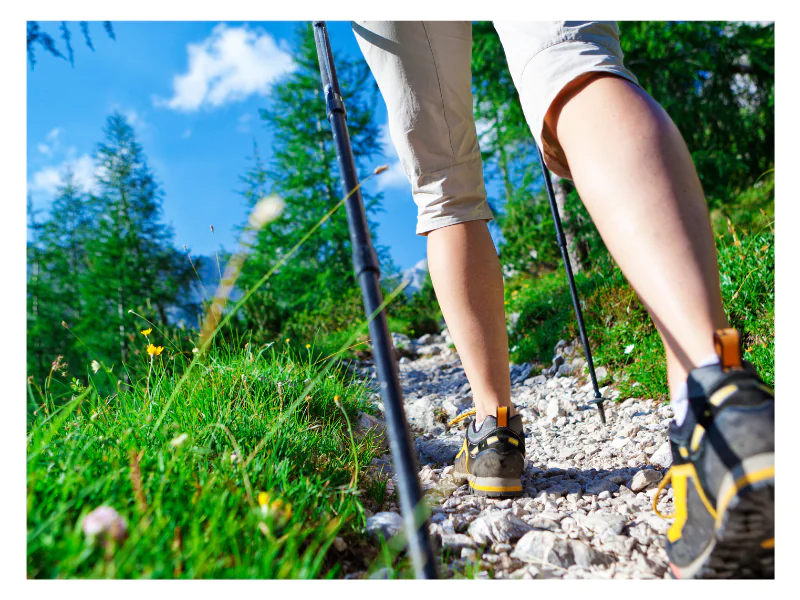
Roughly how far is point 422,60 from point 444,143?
0.80 feet

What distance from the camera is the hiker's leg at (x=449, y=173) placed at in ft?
4.66

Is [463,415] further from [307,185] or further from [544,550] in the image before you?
[307,185]

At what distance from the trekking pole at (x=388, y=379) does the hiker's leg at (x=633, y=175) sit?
452mm

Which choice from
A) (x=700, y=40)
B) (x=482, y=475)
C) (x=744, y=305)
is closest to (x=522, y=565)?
(x=482, y=475)

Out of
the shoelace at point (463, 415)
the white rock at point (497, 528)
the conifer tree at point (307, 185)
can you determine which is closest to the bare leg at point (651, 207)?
the white rock at point (497, 528)

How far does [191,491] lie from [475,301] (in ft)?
2.94

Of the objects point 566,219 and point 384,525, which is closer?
point 384,525

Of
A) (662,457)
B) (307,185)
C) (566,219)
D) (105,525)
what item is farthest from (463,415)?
(307,185)

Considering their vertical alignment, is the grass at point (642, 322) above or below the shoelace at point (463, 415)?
above

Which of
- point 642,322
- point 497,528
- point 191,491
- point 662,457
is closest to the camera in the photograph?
point 191,491

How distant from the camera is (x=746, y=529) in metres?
0.70

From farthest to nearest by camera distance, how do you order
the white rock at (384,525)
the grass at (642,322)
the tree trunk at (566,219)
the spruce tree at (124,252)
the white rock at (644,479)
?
the spruce tree at (124,252) → the tree trunk at (566,219) → the grass at (642,322) → the white rock at (644,479) → the white rock at (384,525)

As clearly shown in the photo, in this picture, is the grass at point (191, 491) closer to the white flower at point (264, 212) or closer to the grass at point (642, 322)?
the white flower at point (264, 212)

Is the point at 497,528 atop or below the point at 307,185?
below
